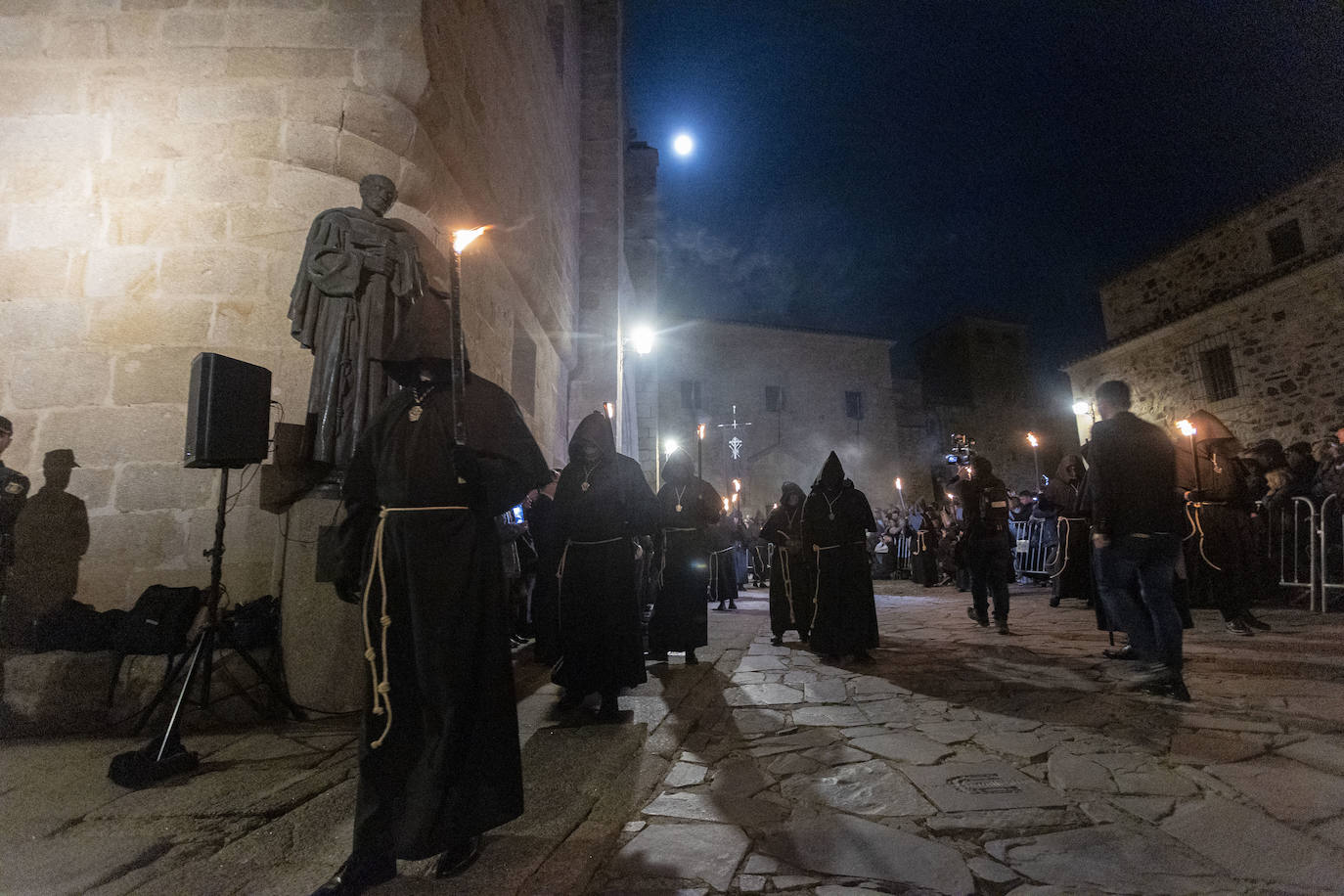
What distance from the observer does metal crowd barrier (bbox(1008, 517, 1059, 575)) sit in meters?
12.0

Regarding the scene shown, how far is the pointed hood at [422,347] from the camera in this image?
240 centimetres

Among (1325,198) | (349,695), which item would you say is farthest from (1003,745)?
(1325,198)

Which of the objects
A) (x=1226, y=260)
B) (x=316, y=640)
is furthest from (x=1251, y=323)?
(x=316, y=640)

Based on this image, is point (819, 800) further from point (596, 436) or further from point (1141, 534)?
point (1141, 534)

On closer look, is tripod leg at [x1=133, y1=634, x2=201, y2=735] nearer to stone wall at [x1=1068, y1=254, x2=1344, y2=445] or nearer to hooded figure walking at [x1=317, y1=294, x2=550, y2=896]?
hooded figure walking at [x1=317, y1=294, x2=550, y2=896]

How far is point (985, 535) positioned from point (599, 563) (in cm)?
502

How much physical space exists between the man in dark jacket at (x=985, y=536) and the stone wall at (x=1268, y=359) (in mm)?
15317

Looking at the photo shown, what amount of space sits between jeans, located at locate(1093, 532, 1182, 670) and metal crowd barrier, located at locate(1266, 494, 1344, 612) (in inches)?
201

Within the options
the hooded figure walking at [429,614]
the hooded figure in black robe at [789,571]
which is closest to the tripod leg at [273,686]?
the hooded figure walking at [429,614]

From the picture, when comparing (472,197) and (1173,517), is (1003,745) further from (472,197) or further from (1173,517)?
(472,197)

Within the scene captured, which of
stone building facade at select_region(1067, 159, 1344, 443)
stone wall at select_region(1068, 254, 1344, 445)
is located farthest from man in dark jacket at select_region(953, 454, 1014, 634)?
stone building facade at select_region(1067, 159, 1344, 443)

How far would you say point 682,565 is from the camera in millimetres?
6281

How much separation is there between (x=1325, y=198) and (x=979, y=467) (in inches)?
749

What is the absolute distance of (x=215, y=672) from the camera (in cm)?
377
